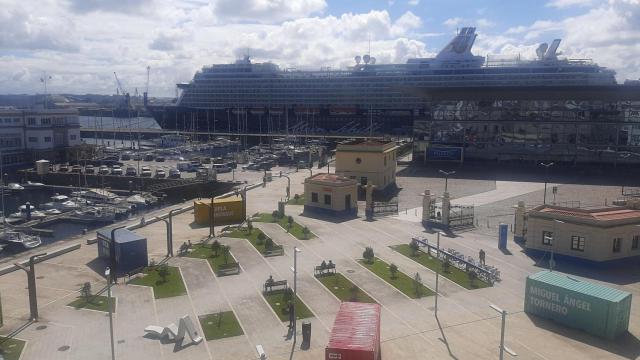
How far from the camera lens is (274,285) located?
21000 mm

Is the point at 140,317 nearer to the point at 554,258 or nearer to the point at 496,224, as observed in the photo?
the point at 554,258

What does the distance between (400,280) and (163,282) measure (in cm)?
1015

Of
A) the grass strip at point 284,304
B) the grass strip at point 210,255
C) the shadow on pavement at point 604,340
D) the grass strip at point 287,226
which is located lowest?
the shadow on pavement at point 604,340

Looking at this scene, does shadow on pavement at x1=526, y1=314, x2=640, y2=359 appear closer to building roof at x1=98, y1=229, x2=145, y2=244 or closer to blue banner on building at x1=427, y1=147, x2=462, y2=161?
building roof at x1=98, y1=229, x2=145, y2=244

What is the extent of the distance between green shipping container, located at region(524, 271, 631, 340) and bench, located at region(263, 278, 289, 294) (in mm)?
9350

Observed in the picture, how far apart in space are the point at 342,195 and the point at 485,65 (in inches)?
3041

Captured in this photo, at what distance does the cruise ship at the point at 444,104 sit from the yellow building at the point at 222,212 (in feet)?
107

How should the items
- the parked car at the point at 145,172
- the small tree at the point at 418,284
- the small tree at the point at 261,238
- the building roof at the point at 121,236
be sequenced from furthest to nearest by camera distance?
the parked car at the point at 145,172 → the small tree at the point at 261,238 → the building roof at the point at 121,236 → the small tree at the point at 418,284

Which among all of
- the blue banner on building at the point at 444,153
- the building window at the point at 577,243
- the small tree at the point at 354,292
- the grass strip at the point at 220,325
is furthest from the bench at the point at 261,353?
the blue banner on building at the point at 444,153

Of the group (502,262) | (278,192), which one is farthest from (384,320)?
(278,192)

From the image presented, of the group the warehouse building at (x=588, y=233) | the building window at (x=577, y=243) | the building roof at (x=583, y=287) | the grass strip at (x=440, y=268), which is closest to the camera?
the building roof at (x=583, y=287)

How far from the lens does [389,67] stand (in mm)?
110438

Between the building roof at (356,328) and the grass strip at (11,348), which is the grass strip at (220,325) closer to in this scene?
the building roof at (356,328)

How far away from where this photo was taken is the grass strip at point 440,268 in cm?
2197
